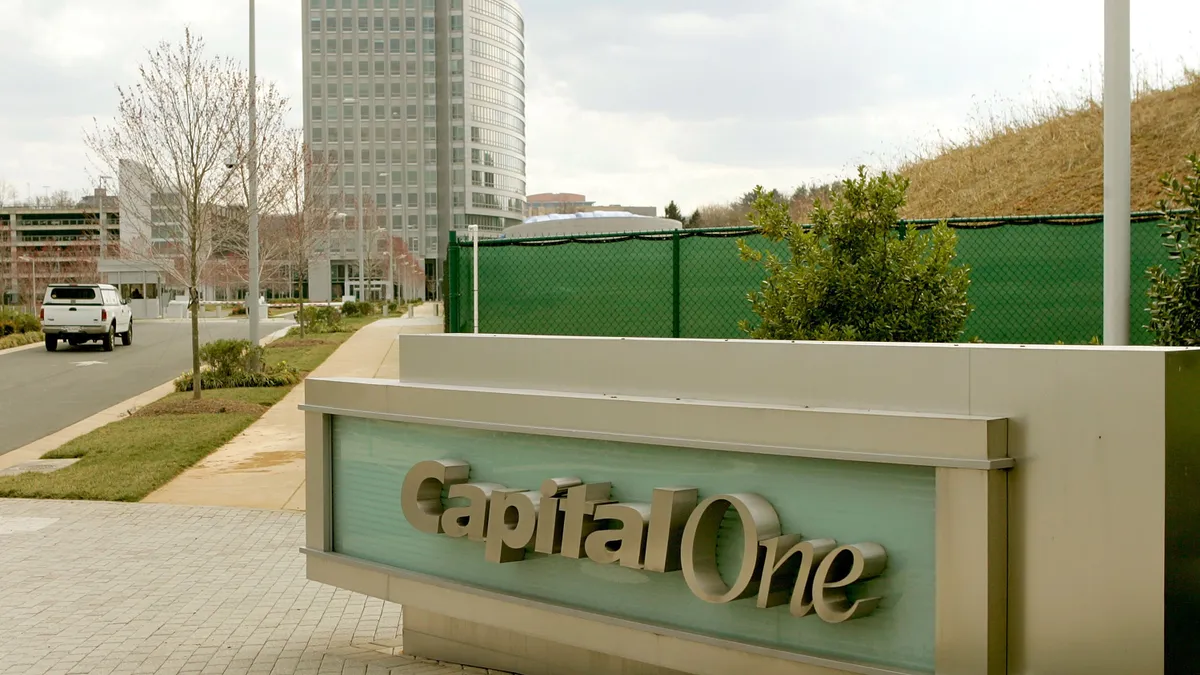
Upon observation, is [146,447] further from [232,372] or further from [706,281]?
[232,372]

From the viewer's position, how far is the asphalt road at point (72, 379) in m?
19.2

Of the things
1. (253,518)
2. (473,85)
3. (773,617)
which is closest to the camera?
(773,617)

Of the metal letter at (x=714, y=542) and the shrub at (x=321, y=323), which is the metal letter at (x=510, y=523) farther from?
the shrub at (x=321, y=323)

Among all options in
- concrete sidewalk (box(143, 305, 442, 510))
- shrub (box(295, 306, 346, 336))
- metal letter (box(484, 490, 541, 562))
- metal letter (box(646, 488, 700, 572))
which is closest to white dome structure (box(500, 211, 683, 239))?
concrete sidewalk (box(143, 305, 442, 510))

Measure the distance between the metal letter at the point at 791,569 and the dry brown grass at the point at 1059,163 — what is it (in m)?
12.5

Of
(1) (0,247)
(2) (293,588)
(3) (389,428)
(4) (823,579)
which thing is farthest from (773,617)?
(1) (0,247)

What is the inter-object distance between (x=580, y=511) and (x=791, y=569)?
3.57ft

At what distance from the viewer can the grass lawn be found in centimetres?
1277

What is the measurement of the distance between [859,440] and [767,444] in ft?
1.36

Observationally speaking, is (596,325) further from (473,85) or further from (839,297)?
(473,85)

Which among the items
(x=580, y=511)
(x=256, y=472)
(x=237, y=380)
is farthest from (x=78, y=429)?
(x=580, y=511)

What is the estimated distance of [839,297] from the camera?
25.5 feet

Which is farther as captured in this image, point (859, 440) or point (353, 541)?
point (353, 541)

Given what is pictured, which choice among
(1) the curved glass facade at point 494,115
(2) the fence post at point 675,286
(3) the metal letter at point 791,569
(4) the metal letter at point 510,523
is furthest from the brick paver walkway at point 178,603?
(1) the curved glass facade at point 494,115
